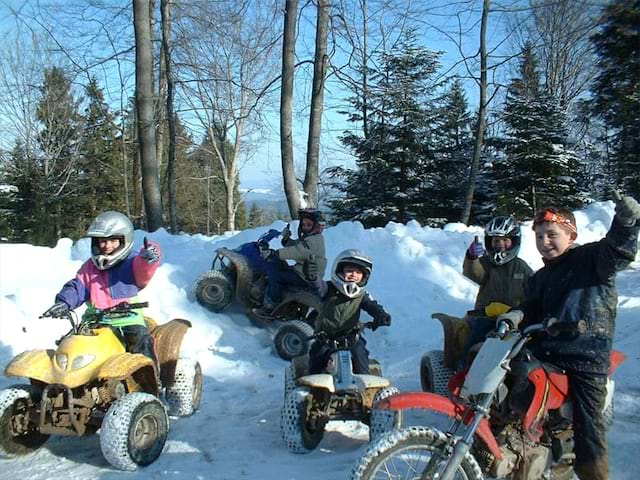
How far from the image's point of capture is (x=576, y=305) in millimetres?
3682

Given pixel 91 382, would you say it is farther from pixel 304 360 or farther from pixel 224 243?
pixel 224 243

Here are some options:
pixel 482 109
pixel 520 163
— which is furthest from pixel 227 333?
pixel 520 163

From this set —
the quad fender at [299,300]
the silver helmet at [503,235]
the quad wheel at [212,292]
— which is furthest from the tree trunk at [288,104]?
the silver helmet at [503,235]

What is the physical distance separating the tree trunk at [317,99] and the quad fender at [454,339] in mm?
7847

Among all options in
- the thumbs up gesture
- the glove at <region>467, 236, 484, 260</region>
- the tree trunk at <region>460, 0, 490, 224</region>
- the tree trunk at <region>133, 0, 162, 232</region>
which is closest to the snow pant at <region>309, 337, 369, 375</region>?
the glove at <region>467, 236, 484, 260</region>

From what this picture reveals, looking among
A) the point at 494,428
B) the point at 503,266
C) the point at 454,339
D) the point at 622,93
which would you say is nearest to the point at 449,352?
the point at 454,339

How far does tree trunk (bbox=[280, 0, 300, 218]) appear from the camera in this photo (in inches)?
500

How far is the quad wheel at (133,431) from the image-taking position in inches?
162

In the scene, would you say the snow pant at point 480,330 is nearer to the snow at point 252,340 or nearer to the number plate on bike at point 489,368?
the snow at point 252,340

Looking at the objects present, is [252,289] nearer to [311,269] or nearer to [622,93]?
[311,269]

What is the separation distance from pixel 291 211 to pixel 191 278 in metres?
4.23

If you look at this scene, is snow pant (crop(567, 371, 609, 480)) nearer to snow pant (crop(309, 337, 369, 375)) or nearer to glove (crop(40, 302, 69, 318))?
snow pant (crop(309, 337, 369, 375))

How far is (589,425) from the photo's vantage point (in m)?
3.53

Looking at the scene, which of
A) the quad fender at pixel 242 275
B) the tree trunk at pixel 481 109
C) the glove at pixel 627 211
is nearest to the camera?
the glove at pixel 627 211
